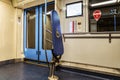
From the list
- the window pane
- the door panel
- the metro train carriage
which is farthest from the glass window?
the window pane

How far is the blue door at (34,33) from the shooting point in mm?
4387

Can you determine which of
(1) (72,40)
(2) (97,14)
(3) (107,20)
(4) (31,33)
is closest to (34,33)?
(4) (31,33)

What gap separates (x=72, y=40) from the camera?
3318 millimetres

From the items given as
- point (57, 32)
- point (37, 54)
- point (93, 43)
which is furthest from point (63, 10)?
point (37, 54)

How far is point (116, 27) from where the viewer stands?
9.23 feet

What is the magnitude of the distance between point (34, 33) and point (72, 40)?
6.12 ft

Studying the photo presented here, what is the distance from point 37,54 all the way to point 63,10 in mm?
1851

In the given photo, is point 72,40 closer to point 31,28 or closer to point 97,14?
point 97,14

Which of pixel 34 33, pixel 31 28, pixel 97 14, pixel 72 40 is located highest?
pixel 97 14

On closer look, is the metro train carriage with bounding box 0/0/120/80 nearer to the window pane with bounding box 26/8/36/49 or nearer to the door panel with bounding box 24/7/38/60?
the door panel with bounding box 24/7/38/60

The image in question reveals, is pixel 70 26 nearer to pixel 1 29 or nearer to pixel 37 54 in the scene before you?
pixel 37 54

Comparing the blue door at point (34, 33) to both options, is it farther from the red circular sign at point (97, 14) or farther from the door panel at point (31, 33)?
the red circular sign at point (97, 14)

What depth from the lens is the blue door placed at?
439cm

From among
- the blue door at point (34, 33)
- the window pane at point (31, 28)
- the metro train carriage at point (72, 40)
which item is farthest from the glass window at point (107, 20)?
the window pane at point (31, 28)
